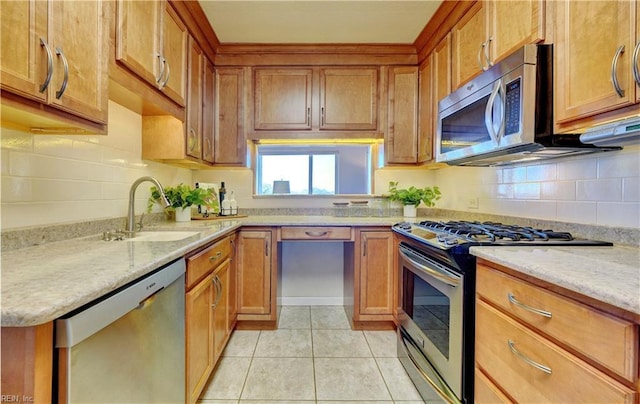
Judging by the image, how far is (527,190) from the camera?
5.49ft

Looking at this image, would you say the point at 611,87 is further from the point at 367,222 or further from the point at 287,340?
the point at 287,340

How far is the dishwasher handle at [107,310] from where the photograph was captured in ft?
1.99

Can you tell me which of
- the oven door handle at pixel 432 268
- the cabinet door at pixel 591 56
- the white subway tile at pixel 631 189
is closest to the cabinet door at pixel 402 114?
the oven door handle at pixel 432 268

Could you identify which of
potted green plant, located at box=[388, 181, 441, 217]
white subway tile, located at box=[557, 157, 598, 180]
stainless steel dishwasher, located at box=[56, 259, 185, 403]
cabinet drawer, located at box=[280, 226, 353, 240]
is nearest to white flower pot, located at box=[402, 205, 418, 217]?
potted green plant, located at box=[388, 181, 441, 217]

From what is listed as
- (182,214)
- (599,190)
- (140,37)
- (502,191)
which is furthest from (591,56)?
(182,214)

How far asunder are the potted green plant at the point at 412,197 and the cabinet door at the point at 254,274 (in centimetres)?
124

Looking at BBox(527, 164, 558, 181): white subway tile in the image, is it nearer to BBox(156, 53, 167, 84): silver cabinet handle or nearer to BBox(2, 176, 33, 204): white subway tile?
BBox(156, 53, 167, 84): silver cabinet handle

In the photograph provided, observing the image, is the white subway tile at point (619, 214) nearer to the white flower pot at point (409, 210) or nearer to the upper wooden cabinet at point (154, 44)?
the white flower pot at point (409, 210)

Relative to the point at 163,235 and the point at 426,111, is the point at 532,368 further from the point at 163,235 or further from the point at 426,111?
the point at 426,111

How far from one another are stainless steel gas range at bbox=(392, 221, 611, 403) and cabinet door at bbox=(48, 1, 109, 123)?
4.93 ft

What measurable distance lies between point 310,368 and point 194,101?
6.68ft

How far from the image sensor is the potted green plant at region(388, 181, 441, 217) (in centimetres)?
251

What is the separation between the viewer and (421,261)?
1.50 m

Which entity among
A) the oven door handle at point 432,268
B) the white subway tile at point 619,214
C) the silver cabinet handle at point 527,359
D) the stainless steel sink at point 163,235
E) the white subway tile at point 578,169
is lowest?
the silver cabinet handle at point 527,359
